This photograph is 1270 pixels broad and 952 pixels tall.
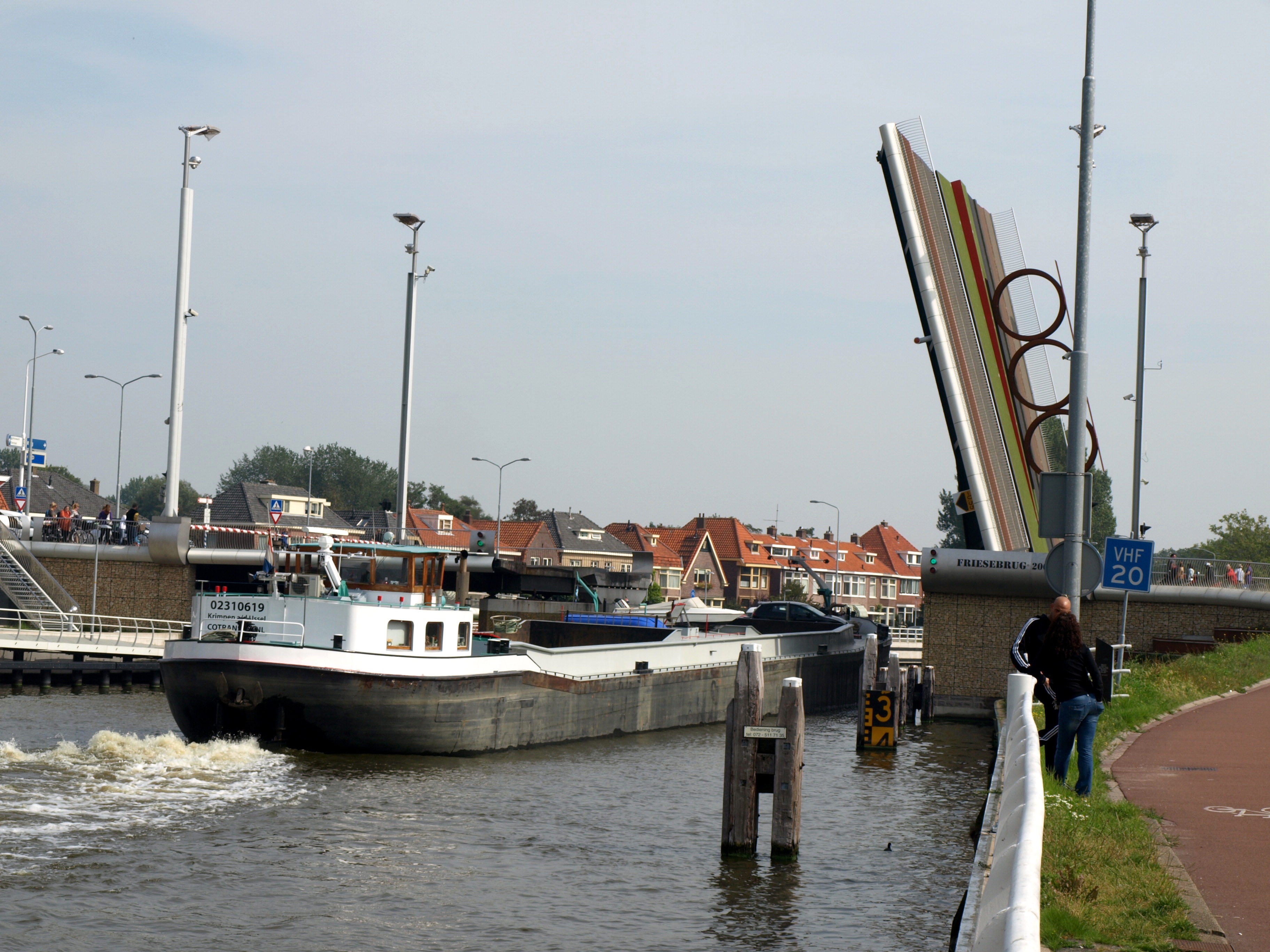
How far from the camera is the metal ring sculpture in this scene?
121ft

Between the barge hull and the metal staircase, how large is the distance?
82.5 feet

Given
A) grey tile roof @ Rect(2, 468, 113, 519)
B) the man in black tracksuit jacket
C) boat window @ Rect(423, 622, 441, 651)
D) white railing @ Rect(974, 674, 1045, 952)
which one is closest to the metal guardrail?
boat window @ Rect(423, 622, 441, 651)

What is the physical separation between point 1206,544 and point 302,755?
11160 centimetres

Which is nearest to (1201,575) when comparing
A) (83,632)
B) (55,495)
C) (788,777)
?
(788,777)

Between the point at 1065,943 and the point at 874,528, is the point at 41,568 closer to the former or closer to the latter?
the point at 1065,943

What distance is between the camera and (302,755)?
24078mm

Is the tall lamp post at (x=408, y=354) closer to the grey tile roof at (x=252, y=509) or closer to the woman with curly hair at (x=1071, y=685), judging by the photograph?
the woman with curly hair at (x=1071, y=685)

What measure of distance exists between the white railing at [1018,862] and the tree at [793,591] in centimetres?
10935

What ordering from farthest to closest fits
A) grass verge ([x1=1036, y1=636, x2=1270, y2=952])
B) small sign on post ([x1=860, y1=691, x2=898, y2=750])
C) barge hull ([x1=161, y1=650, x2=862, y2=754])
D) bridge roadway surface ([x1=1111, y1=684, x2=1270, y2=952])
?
small sign on post ([x1=860, y1=691, x2=898, y2=750]) → barge hull ([x1=161, y1=650, x2=862, y2=754]) → bridge roadway surface ([x1=1111, y1=684, x2=1270, y2=952]) → grass verge ([x1=1036, y1=636, x2=1270, y2=952])

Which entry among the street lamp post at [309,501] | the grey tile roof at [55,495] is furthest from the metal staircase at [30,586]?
the grey tile roof at [55,495]

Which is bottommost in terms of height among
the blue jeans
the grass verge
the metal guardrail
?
the grass verge

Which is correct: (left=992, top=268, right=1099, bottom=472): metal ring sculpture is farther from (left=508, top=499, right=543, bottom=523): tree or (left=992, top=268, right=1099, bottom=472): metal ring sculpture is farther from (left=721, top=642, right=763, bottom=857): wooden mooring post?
(left=508, top=499, right=543, bottom=523): tree

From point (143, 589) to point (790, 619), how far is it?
77.6ft

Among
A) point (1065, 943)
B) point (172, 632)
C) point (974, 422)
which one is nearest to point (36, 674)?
point (172, 632)
